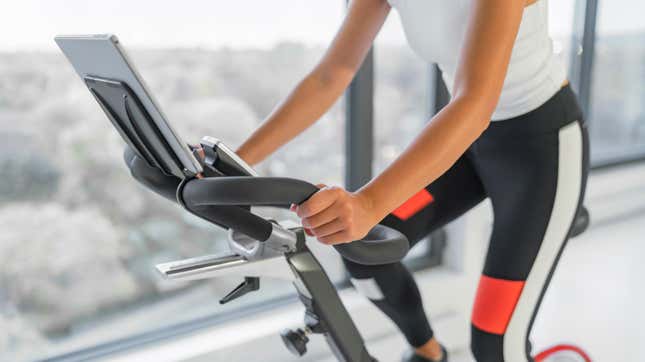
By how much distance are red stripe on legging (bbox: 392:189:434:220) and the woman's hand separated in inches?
20.5

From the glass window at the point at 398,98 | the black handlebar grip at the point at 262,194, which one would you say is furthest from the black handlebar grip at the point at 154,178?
the glass window at the point at 398,98

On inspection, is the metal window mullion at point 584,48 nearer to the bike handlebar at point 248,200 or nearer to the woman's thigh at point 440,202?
the woman's thigh at point 440,202

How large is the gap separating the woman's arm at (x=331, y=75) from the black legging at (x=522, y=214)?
300 mm

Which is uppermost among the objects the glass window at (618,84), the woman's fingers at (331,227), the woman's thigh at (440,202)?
the woman's fingers at (331,227)

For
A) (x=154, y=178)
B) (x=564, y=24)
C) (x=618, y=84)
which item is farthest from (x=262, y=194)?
(x=618, y=84)

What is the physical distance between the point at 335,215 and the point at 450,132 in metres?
0.23

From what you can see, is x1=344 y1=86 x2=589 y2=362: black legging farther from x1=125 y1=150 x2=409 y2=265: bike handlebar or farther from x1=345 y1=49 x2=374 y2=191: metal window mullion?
x1=345 y1=49 x2=374 y2=191: metal window mullion

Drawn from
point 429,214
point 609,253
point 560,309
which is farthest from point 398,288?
point 609,253

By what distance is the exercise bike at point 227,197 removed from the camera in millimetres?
777

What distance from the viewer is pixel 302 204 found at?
0.80m

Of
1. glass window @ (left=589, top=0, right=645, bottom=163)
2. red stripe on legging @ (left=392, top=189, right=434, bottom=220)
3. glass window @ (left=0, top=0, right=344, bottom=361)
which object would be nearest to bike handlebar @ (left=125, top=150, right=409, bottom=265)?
red stripe on legging @ (left=392, top=189, right=434, bottom=220)

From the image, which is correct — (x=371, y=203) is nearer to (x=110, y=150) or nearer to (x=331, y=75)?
(x=331, y=75)

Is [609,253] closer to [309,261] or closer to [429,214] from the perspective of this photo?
[429,214]

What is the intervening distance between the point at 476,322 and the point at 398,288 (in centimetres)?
18
